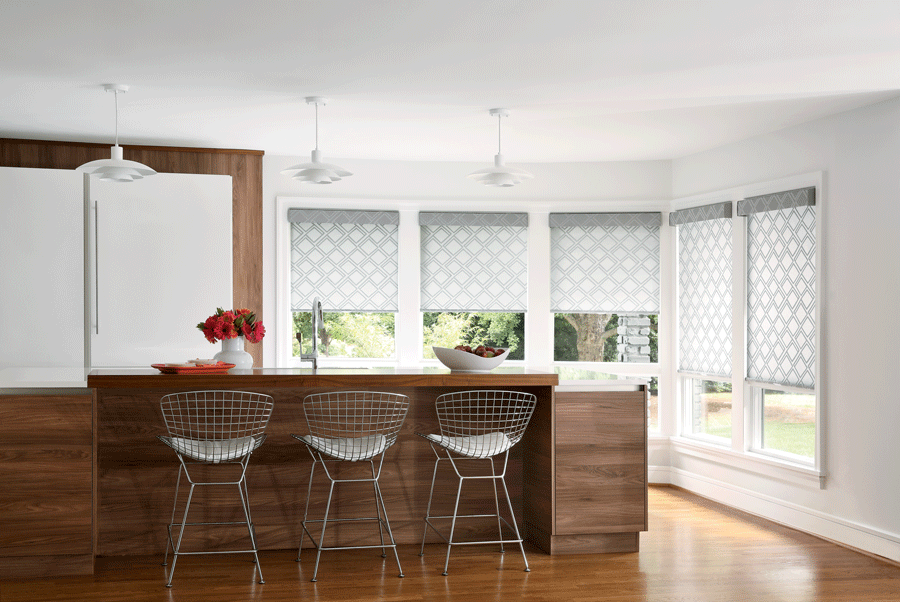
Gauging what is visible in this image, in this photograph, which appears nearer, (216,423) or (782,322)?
(216,423)

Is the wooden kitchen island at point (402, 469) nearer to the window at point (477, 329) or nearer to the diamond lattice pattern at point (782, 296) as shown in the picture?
the diamond lattice pattern at point (782, 296)

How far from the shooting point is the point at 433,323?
6895 mm

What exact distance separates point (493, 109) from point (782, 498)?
3.18m

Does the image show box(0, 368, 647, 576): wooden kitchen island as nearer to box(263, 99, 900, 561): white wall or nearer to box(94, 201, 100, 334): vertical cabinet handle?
box(263, 99, 900, 561): white wall

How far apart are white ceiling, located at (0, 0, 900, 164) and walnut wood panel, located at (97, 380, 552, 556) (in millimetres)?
1673

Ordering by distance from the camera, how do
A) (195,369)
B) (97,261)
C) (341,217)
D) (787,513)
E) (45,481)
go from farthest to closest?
1. (341,217)
2. (97,261)
3. (787,513)
4. (195,369)
5. (45,481)

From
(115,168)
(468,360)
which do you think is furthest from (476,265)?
(115,168)

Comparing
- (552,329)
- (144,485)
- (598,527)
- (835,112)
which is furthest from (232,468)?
(835,112)

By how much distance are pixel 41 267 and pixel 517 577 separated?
154 inches

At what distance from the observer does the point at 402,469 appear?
14.8 feet

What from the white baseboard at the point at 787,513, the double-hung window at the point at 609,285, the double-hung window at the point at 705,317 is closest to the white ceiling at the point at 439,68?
the double-hung window at the point at 705,317

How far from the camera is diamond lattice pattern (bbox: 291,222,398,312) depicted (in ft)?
21.8

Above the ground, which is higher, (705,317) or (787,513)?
(705,317)

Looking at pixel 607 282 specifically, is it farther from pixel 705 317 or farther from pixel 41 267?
pixel 41 267
